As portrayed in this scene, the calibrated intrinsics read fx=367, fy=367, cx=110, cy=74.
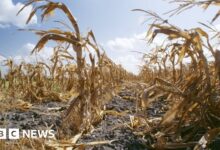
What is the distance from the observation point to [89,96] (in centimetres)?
283

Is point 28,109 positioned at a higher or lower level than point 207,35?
lower

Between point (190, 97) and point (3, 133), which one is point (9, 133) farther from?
point (190, 97)

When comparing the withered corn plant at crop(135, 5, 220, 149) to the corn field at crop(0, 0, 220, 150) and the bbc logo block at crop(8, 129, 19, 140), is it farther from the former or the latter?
the bbc logo block at crop(8, 129, 19, 140)

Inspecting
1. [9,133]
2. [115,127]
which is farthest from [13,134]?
[115,127]

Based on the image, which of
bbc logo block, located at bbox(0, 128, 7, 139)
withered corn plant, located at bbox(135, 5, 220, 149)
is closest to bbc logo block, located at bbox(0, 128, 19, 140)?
bbc logo block, located at bbox(0, 128, 7, 139)

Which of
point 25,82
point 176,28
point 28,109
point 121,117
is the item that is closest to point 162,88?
point 176,28

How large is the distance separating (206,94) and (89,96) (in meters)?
1.00

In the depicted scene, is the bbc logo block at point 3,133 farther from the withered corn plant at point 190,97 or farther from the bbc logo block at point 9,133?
the withered corn plant at point 190,97

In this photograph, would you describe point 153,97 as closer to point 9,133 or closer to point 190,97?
point 190,97

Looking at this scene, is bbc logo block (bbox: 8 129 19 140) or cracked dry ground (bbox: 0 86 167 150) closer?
cracked dry ground (bbox: 0 86 167 150)

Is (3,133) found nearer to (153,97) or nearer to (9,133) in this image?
(9,133)

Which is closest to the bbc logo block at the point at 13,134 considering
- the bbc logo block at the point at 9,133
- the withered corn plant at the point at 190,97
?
the bbc logo block at the point at 9,133

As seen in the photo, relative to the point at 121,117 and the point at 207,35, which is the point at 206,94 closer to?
the point at 207,35

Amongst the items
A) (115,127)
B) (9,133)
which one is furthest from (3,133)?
(115,127)
